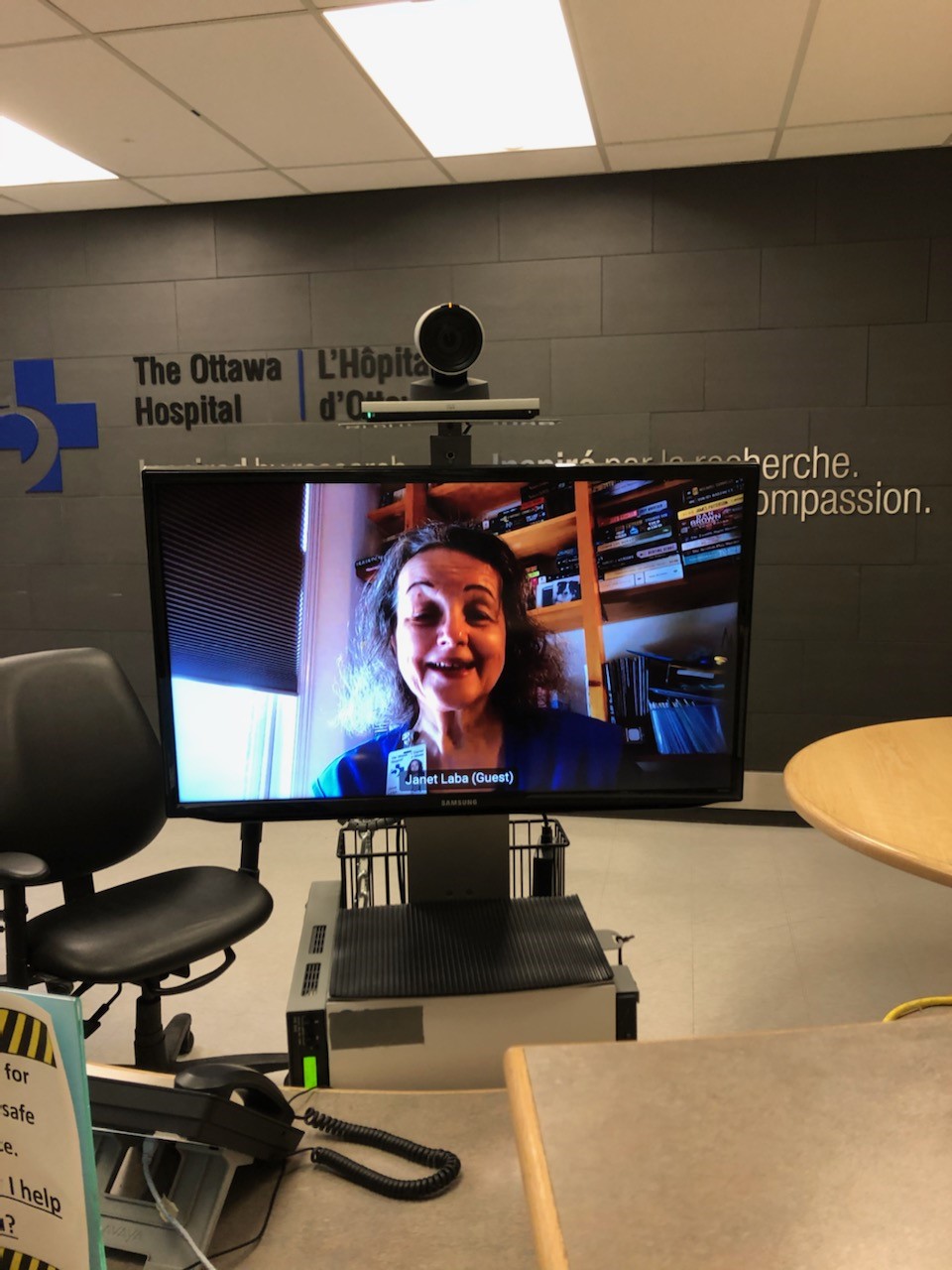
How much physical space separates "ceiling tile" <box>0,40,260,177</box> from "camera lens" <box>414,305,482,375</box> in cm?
209

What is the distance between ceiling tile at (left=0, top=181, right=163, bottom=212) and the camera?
4.05 meters

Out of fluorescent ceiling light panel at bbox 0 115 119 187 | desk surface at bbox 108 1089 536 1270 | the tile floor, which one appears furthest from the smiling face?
fluorescent ceiling light panel at bbox 0 115 119 187

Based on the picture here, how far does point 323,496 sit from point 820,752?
1.03 m

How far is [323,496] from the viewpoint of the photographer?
46.6 inches

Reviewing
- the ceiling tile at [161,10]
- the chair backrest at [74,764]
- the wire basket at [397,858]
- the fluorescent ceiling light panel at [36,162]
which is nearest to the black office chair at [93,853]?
the chair backrest at [74,764]

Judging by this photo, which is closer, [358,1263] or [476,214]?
[358,1263]

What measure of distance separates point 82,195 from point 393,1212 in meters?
4.52

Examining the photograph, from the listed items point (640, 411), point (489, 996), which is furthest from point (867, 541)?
point (489, 996)

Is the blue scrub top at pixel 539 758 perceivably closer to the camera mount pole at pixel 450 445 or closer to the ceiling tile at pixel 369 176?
the camera mount pole at pixel 450 445

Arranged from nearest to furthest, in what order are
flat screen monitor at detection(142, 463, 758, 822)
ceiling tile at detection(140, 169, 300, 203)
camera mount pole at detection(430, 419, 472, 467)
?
flat screen monitor at detection(142, 463, 758, 822) → camera mount pole at detection(430, 419, 472, 467) → ceiling tile at detection(140, 169, 300, 203)

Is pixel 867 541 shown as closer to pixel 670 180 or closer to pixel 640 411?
pixel 640 411

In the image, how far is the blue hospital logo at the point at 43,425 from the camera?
453 cm

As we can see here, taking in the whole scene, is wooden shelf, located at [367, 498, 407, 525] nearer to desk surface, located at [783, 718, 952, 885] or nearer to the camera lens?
the camera lens

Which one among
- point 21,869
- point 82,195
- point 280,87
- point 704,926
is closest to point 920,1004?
point 21,869
